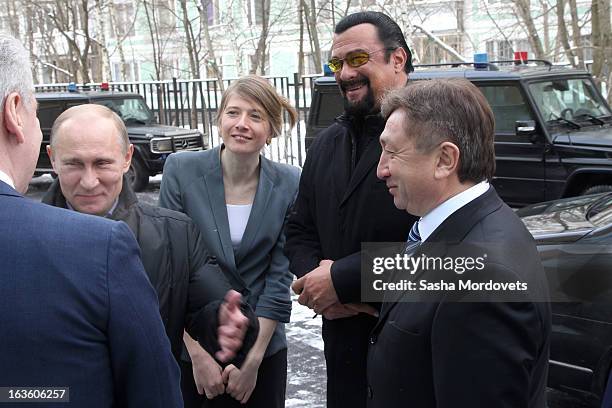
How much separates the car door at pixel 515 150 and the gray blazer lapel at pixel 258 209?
6.62 meters

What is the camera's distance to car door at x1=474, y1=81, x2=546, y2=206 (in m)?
9.61

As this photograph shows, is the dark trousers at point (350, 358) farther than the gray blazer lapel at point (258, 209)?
No

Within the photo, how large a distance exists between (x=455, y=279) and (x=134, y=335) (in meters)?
0.82

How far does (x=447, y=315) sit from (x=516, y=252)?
0.85 ft

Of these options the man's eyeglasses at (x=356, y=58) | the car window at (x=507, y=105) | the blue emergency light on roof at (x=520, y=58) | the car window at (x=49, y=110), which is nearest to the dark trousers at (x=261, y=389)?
the man's eyeglasses at (x=356, y=58)

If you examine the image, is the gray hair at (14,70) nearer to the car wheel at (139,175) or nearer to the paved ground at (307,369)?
the paved ground at (307,369)

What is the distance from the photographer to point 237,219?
3.40m

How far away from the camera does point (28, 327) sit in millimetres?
1465

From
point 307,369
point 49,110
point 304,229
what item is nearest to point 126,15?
point 49,110

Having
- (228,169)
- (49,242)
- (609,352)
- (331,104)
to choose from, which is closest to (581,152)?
(331,104)

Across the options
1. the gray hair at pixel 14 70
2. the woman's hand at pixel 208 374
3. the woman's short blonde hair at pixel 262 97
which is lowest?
the woman's hand at pixel 208 374

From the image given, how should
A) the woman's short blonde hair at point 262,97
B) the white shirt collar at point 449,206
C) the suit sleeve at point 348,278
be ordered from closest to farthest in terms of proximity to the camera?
the white shirt collar at point 449,206 < the suit sleeve at point 348,278 < the woman's short blonde hair at point 262,97

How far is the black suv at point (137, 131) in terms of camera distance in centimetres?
1578

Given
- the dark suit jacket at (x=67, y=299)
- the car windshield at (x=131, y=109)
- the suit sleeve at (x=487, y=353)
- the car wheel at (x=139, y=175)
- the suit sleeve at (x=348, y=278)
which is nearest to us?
the dark suit jacket at (x=67, y=299)
